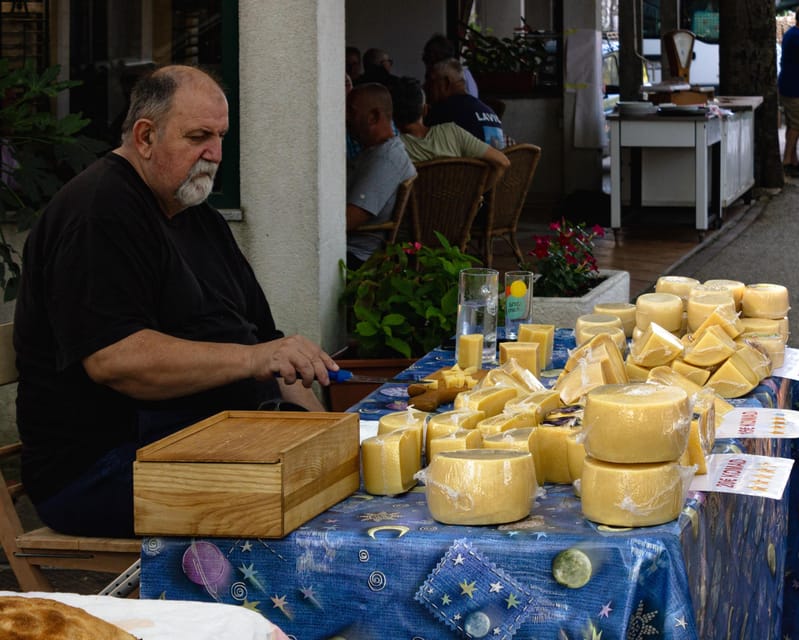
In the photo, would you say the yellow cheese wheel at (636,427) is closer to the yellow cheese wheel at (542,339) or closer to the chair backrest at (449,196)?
the yellow cheese wheel at (542,339)

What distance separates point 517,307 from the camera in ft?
13.7

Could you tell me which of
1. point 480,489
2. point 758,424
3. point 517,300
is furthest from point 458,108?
point 480,489

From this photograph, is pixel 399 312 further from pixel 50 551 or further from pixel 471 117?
pixel 471 117

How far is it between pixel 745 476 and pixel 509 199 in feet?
20.0

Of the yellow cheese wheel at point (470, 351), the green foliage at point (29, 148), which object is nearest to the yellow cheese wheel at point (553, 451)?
the yellow cheese wheel at point (470, 351)

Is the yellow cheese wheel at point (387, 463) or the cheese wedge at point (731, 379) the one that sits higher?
the cheese wedge at point (731, 379)

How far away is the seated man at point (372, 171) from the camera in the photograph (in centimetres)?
656

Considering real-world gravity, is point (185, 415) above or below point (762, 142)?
below

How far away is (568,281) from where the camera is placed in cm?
594

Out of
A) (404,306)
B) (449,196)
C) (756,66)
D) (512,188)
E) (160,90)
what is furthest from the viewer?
(756,66)

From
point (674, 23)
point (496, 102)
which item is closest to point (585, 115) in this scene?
point (496, 102)

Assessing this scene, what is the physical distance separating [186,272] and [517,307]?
1.18 m

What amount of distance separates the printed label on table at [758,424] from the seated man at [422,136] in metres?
5.12

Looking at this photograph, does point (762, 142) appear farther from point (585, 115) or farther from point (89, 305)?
point (89, 305)
